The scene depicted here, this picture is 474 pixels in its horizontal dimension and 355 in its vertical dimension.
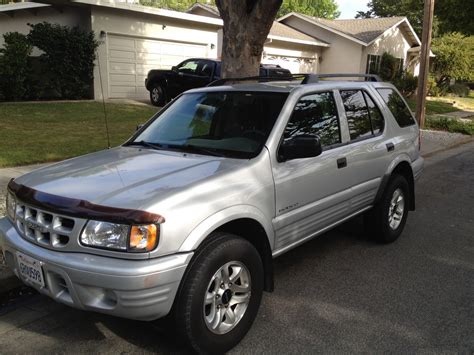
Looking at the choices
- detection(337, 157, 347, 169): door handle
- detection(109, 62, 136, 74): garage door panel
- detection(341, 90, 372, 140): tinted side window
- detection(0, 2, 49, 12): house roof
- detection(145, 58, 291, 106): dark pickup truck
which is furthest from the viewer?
detection(0, 2, 49, 12): house roof

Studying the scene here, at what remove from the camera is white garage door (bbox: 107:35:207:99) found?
59.1 feet

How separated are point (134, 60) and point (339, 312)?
54.6ft

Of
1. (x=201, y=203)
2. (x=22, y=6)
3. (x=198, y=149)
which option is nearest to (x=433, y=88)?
(x=22, y=6)

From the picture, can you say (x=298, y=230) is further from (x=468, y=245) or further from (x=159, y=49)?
(x=159, y=49)

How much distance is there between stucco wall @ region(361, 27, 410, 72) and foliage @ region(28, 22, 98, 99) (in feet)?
59.2

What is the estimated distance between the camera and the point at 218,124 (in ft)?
13.5

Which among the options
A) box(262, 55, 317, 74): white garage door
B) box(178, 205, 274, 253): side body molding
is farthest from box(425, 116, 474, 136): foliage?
box(178, 205, 274, 253): side body molding

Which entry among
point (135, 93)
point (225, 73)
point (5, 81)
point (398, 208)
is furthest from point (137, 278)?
point (135, 93)

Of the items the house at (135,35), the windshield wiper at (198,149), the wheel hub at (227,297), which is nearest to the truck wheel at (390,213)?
the windshield wiper at (198,149)

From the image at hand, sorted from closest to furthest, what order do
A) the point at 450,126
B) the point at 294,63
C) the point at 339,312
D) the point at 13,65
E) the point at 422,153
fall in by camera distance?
the point at 339,312 < the point at 422,153 < the point at 13,65 < the point at 450,126 < the point at 294,63

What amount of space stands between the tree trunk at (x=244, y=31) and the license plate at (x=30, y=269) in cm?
494

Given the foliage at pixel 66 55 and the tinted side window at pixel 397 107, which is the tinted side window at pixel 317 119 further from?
the foliage at pixel 66 55

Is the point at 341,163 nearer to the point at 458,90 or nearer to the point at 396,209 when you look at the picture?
the point at 396,209

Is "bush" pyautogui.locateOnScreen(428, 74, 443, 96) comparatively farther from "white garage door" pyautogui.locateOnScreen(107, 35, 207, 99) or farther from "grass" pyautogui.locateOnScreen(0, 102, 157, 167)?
"grass" pyautogui.locateOnScreen(0, 102, 157, 167)
